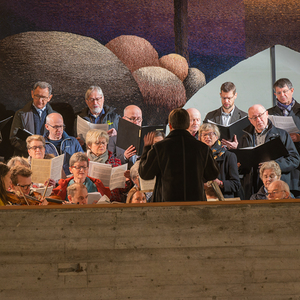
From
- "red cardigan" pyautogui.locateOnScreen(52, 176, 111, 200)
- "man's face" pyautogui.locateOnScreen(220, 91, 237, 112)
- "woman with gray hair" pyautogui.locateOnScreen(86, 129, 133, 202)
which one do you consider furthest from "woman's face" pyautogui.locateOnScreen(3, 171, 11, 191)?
"man's face" pyautogui.locateOnScreen(220, 91, 237, 112)

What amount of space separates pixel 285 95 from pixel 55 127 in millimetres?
3140

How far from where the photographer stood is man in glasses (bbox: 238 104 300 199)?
515cm

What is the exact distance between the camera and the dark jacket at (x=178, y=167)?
2.69 meters

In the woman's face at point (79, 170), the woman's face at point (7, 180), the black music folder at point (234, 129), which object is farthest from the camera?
the black music folder at point (234, 129)

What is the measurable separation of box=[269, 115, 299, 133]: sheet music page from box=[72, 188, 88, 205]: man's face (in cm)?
282

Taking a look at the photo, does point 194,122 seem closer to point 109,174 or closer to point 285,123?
point 285,123

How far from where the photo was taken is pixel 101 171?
4863 millimetres

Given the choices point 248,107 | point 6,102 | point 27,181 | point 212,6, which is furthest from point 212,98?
point 27,181

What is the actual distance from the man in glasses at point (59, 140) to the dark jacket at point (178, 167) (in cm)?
274

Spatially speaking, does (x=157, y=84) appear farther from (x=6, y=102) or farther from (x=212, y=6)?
(x=6, y=102)

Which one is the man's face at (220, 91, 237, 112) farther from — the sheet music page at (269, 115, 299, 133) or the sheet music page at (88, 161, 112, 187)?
the sheet music page at (88, 161, 112, 187)

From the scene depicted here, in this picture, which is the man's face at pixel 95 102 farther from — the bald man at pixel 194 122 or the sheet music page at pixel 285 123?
the sheet music page at pixel 285 123

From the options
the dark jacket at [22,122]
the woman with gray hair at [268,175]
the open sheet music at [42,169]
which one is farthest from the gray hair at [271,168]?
the dark jacket at [22,122]

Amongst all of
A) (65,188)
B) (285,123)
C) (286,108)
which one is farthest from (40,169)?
(286,108)
